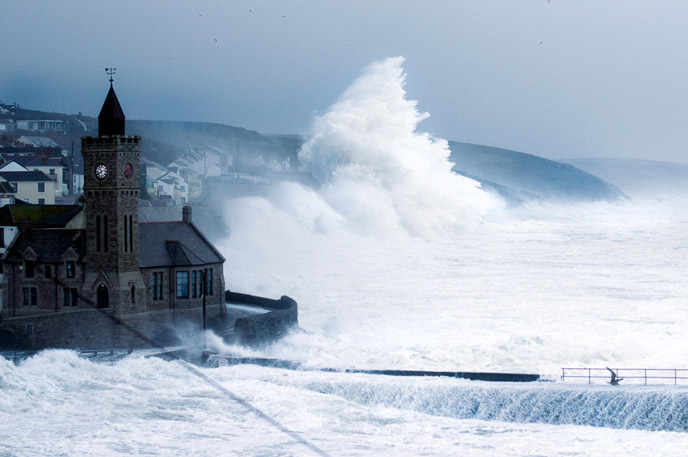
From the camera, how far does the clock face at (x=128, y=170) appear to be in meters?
30.0

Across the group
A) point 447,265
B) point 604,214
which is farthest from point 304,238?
point 604,214

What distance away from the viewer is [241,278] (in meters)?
50.8

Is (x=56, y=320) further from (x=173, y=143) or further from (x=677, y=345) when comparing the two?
(x=173, y=143)

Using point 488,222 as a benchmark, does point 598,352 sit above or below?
below

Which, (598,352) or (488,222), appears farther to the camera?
(488,222)

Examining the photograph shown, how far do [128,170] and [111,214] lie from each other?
4.49ft

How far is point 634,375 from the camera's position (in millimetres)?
27453

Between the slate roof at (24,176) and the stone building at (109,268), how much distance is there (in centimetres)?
2622

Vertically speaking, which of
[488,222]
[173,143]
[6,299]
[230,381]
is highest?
[173,143]

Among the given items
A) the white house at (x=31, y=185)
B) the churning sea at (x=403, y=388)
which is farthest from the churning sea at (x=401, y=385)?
the white house at (x=31, y=185)

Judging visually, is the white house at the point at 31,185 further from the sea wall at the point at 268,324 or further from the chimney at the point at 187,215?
the sea wall at the point at 268,324

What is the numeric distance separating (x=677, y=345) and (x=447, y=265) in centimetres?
2834

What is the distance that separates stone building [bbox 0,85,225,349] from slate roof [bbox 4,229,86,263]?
3 centimetres

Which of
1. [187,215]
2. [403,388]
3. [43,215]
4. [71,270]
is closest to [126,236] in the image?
[71,270]
